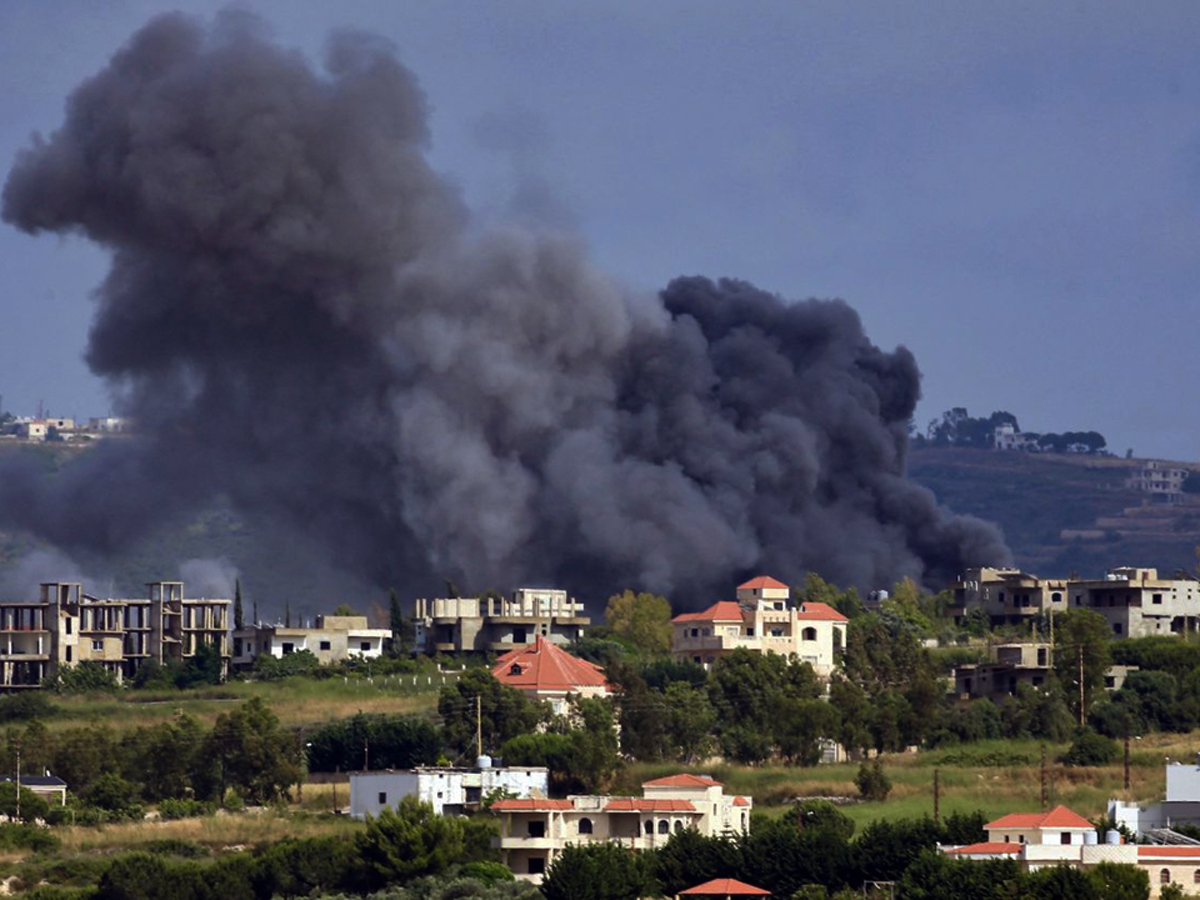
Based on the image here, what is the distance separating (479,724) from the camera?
64438 millimetres

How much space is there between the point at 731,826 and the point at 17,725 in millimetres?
20957

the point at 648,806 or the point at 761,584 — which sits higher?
the point at 761,584

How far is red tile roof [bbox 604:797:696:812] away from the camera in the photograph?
5709cm

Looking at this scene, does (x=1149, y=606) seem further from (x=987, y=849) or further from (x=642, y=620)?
(x=987, y=849)

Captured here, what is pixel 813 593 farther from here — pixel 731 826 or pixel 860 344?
pixel 731 826

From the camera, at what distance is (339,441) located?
9256 centimetres

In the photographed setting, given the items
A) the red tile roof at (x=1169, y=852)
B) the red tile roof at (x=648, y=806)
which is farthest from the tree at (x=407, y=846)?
the red tile roof at (x=1169, y=852)

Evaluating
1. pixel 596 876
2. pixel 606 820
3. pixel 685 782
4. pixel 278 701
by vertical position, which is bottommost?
pixel 596 876

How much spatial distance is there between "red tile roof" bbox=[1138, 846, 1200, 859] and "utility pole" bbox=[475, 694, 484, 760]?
17.0 meters

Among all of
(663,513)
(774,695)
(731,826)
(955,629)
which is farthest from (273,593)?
(731,826)

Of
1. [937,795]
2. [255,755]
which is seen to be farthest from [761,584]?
[255,755]

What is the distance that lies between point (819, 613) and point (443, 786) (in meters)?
20.7

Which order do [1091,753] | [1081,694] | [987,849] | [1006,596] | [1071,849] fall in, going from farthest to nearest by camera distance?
[1006,596] → [1081,694] → [1091,753] → [987,849] → [1071,849]

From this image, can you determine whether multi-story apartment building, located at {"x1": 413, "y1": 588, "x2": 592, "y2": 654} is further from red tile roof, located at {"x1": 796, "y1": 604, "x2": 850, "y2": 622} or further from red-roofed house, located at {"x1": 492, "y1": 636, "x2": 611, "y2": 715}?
red-roofed house, located at {"x1": 492, "y1": 636, "x2": 611, "y2": 715}
